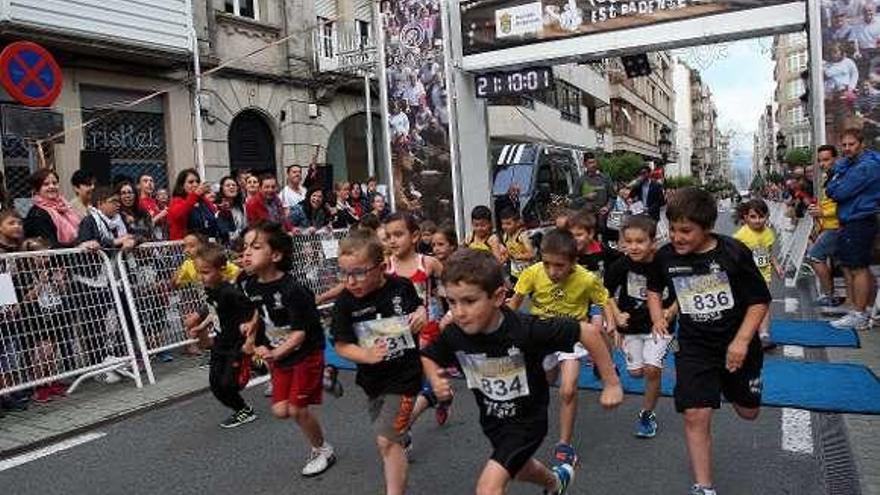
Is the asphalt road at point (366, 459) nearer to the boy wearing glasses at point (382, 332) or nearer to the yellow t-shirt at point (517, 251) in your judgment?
the boy wearing glasses at point (382, 332)

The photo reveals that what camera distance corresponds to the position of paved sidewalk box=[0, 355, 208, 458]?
5598 millimetres

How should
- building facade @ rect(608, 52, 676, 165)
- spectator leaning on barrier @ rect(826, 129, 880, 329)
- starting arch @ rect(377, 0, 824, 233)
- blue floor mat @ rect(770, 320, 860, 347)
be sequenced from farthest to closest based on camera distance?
1. building facade @ rect(608, 52, 676, 165)
2. starting arch @ rect(377, 0, 824, 233)
3. spectator leaning on barrier @ rect(826, 129, 880, 329)
4. blue floor mat @ rect(770, 320, 860, 347)

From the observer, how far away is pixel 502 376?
3180 mm

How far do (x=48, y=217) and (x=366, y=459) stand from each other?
432 cm

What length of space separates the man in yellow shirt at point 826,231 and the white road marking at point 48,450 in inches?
299

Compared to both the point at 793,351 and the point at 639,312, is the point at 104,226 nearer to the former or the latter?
the point at 639,312

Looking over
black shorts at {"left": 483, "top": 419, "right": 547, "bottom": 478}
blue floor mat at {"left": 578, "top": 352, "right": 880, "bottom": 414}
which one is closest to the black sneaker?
blue floor mat at {"left": 578, "top": 352, "right": 880, "bottom": 414}

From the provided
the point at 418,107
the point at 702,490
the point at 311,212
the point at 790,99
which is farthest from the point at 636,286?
the point at 790,99

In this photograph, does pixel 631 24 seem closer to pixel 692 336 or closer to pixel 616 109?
pixel 692 336

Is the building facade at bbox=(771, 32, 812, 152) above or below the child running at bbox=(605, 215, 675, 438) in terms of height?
above

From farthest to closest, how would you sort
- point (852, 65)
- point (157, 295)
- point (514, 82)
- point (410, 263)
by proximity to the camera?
point (514, 82)
point (852, 65)
point (157, 295)
point (410, 263)

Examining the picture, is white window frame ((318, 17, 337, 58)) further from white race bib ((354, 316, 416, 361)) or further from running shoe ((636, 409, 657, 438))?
white race bib ((354, 316, 416, 361))

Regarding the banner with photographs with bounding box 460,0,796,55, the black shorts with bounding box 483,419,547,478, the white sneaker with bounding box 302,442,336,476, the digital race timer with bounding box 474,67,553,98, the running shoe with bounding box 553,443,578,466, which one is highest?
the banner with photographs with bounding box 460,0,796,55

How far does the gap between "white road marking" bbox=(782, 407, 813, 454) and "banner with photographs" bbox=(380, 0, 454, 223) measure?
806cm
